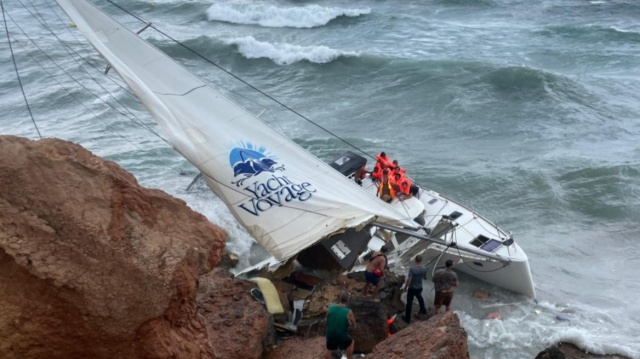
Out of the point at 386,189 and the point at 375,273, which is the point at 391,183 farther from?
the point at 375,273

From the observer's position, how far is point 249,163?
1089 centimetres

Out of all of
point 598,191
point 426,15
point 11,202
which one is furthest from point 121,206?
point 426,15

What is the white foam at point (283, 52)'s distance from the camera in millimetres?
29188

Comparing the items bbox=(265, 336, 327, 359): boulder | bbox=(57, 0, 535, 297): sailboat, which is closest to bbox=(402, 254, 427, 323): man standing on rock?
bbox=(57, 0, 535, 297): sailboat

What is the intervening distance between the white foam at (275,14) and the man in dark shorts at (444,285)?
2571 centimetres

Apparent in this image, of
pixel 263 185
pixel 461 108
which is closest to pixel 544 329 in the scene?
pixel 263 185

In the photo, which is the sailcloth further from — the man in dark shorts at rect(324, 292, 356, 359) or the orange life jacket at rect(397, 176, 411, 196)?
the orange life jacket at rect(397, 176, 411, 196)

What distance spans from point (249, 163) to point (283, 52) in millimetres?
19921

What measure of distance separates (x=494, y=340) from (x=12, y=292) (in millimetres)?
8244

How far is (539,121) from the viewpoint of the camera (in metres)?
22.4

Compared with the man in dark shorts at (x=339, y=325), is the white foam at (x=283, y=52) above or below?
below

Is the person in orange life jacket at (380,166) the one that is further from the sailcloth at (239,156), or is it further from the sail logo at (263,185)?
the sail logo at (263,185)

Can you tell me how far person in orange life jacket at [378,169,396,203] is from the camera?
13695 mm

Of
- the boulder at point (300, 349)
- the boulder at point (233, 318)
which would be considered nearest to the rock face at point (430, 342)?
the boulder at point (300, 349)
